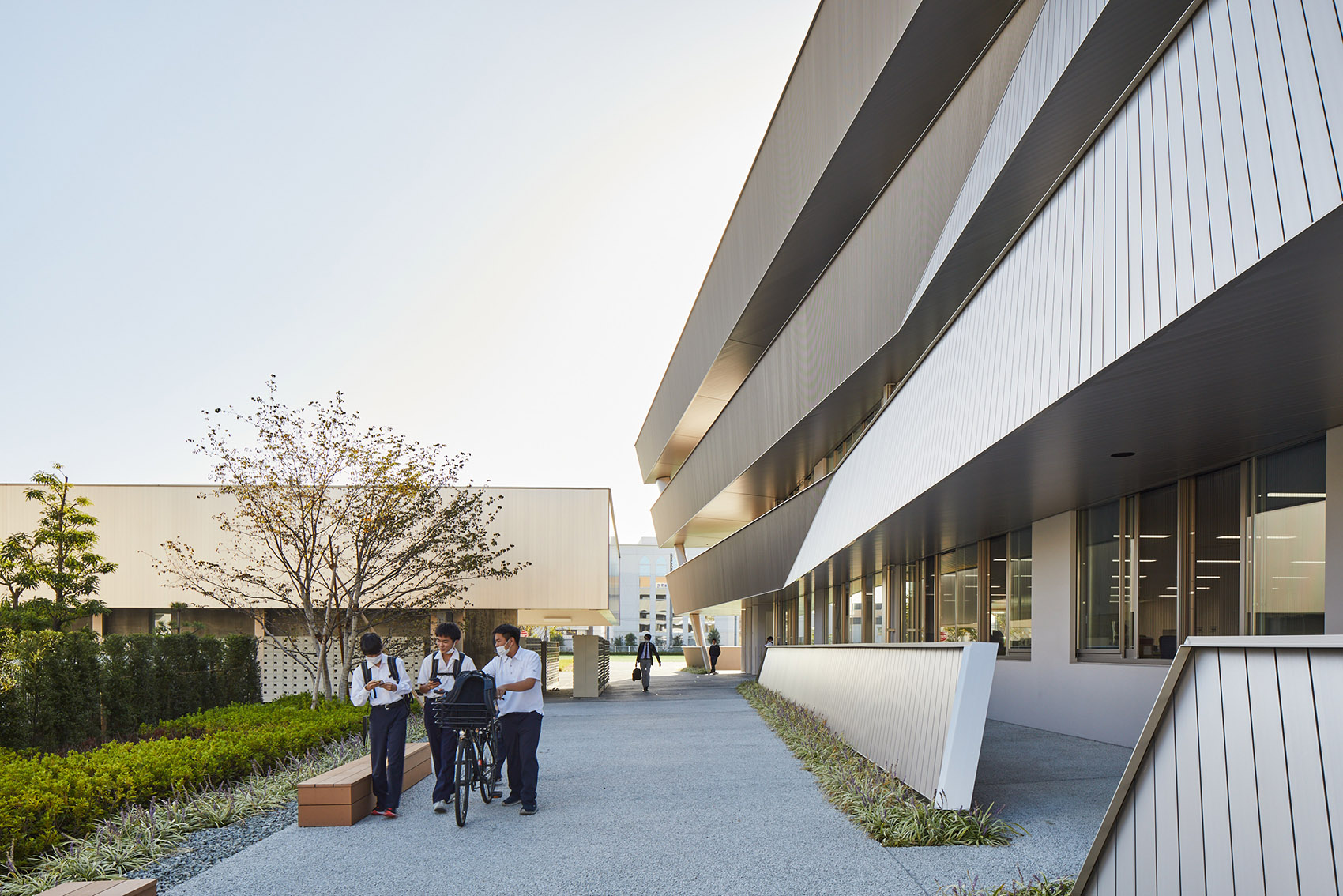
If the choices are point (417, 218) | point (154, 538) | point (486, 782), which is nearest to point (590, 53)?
point (417, 218)

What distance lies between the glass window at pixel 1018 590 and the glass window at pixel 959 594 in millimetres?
1124

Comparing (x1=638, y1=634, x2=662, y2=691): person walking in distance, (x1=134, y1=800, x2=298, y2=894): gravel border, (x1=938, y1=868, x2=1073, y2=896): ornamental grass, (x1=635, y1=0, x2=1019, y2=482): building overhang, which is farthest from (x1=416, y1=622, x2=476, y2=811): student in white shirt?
(x1=638, y1=634, x2=662, y2=691): person walking in distance

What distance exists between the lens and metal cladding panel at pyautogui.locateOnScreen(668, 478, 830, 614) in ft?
66.8

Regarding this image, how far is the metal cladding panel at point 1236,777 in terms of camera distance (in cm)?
328

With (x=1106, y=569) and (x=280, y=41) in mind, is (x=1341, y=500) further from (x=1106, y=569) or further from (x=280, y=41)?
(x=280, y=41)

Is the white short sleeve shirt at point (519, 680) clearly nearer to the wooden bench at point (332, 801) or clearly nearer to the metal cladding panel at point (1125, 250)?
the wooden bench at point (332, 801)

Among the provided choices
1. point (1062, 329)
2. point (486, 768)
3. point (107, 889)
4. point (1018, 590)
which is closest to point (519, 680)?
point (486, 768)

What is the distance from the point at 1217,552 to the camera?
394 inches

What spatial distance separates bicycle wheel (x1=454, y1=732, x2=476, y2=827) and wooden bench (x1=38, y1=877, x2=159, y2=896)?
9.27ft

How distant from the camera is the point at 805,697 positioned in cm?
1622

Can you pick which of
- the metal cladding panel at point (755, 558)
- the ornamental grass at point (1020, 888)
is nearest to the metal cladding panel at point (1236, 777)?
the ornamental grass at point (1020, 888)

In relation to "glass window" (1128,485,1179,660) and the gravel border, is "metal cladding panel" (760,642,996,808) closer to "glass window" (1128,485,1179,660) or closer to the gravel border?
"glass window" (1128,485,1179,660)

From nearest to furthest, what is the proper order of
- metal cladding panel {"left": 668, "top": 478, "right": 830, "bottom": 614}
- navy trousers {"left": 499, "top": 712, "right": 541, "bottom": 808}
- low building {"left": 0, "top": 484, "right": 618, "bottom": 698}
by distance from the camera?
1. navy trousers {"left": 499, "top": 712, "right": 541, "bottom": 808}
2. metal cladding panel {"left": 668, "top": 478, "right": 830, "bottom": 614}
3. low building {"left": 0, "top": 484, "right": 618, "bottom": 698}

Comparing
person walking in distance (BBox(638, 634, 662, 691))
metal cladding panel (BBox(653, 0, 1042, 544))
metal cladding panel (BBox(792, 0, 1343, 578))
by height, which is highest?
metal cladding panel (BBox(653, 0, 1042, 544))
